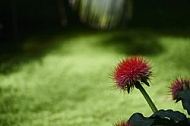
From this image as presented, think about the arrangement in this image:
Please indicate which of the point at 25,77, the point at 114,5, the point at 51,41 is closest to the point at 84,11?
the point at 114,5

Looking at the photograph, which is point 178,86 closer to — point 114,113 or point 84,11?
point 84,11

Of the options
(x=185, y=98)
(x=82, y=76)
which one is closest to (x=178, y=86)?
(x=185, y=98)

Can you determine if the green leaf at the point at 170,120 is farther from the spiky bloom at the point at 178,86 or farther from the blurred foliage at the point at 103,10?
the blurred foliage at the point at 103,10

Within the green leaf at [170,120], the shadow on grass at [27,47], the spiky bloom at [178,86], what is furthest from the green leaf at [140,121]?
the shadow on grass at [27,47]

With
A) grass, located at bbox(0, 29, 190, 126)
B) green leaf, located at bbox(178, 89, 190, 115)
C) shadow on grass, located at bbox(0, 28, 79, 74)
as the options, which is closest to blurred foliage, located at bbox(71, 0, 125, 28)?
grass, located at bbox(0, 29, 190, 126)

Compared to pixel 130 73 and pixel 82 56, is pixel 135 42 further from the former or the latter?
pixel 130 73
